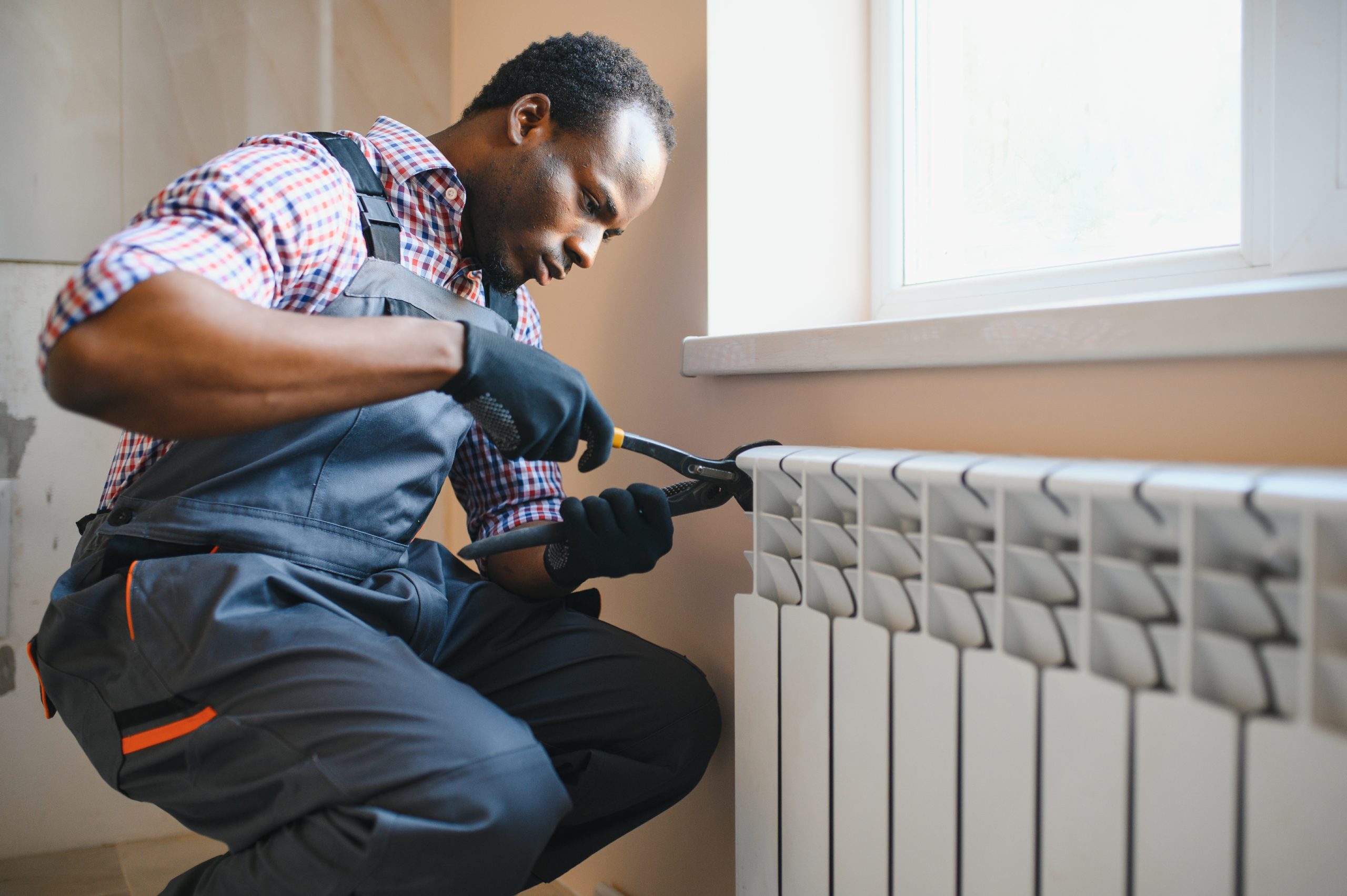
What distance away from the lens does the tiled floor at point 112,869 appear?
4.72ft

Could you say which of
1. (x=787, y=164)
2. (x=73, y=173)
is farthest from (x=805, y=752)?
(x=73, y=173)

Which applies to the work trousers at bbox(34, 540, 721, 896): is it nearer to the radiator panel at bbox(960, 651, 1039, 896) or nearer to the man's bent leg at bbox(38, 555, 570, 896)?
the man's bent leg at bbox(38, 555, 570, 896)

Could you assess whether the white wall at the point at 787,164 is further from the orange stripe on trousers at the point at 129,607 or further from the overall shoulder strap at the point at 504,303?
the orange stripe on trousers at the point at 129,607

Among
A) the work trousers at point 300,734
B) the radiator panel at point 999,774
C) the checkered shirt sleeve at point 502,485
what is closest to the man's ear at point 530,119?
the checkered shirt sleeve at point 502,485

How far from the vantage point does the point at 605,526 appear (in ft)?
3.12

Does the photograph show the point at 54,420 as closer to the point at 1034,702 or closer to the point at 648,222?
the point at 648,222

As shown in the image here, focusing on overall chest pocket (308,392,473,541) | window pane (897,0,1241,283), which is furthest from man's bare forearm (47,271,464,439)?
window pane (897,0,1241,283)

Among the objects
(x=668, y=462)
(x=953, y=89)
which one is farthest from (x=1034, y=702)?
(x=953, y=89)

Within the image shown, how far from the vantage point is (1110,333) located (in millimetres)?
711

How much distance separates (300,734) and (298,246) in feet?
1.47

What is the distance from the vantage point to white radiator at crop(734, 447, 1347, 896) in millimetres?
530

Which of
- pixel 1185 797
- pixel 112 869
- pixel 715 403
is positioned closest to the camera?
pixel 1185 797

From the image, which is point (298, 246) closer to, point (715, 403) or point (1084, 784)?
point (715, 403)

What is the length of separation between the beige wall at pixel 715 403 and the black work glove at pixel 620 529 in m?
0.17
